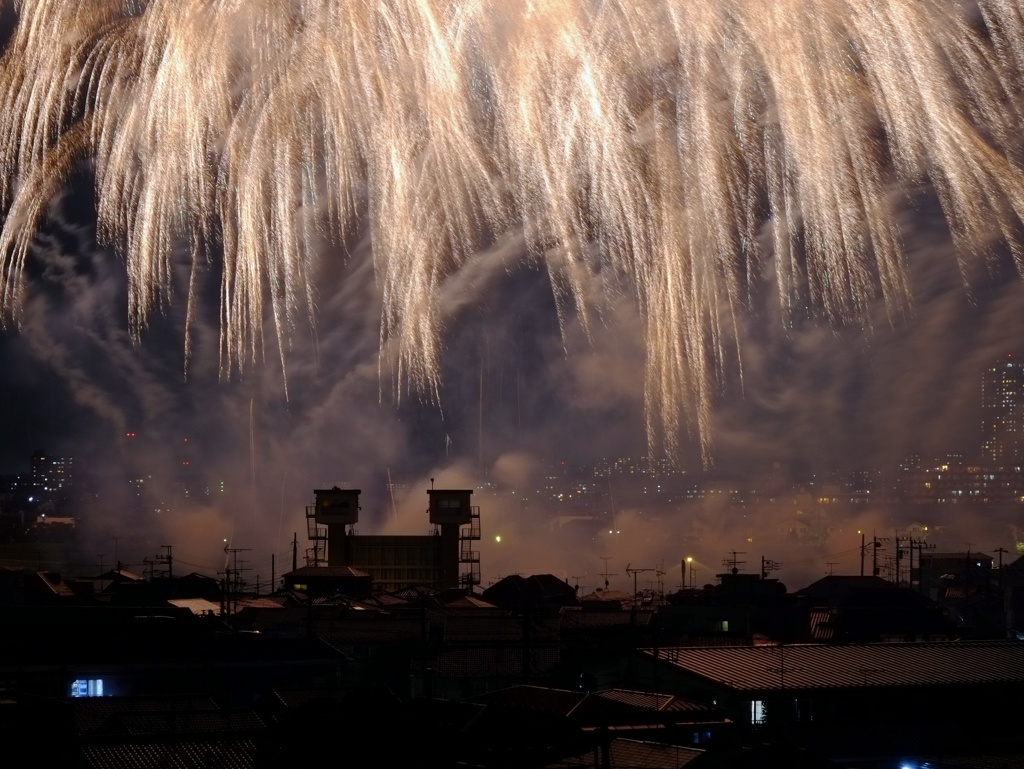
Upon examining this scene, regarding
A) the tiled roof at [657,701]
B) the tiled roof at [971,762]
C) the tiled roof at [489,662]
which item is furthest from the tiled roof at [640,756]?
the tiled roof at [489,662]

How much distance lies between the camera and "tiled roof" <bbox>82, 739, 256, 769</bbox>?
1691 centimetres

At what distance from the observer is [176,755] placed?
17.4 m

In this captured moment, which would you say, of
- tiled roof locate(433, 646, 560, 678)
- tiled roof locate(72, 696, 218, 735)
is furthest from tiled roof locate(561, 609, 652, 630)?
tiled roof locate(72, 696, 218, 735)

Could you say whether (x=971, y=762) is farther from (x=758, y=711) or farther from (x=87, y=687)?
(x=87, y=687)

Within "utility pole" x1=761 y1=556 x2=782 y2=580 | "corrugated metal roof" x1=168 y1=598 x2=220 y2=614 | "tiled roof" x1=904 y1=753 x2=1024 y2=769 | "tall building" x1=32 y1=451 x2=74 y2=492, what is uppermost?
"tall building" x1=32 y1=451 x2=74 y2=492

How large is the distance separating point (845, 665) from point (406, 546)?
30127mm

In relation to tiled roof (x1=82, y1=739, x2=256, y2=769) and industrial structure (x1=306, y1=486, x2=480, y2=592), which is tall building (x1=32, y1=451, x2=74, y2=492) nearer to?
industrial structure (x1=306, y1=486, x2=480, y2=592)

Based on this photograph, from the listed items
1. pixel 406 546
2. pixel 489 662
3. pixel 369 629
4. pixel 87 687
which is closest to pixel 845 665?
pixel 489 662

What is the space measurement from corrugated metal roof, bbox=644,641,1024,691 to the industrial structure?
26.1 m

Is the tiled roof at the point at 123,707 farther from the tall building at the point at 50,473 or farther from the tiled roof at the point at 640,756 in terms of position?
the tall building at the point at 50,473

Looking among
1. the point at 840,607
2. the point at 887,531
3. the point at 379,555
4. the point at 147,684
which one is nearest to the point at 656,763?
the point at 147,684

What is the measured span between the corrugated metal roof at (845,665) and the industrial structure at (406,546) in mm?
26089

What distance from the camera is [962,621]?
153 ft

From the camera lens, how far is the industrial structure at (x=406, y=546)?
169ft
